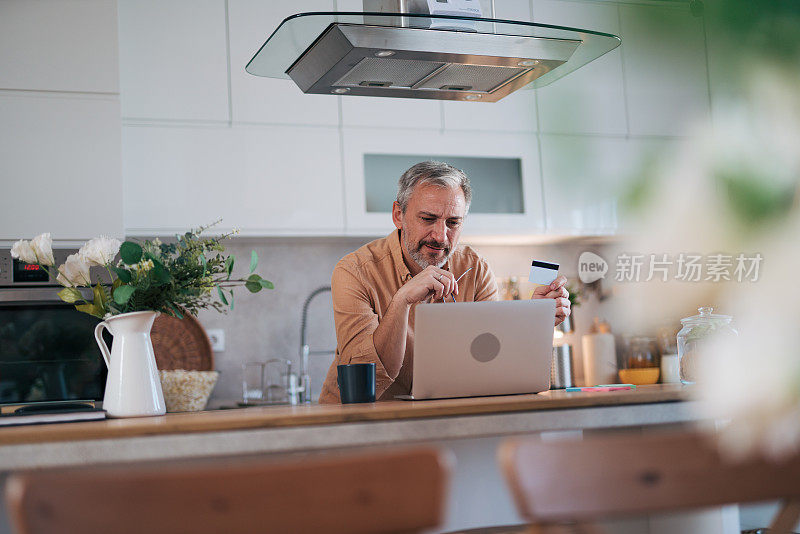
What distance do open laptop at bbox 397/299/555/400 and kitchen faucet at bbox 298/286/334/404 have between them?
157cm

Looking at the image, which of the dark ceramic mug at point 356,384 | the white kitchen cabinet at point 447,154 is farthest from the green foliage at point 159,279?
the white kitchen cabinet at point 447,154

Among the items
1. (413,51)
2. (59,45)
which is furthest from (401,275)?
(59,45)

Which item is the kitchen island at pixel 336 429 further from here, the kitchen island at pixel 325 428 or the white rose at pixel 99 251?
the white rose at pixel 99 251

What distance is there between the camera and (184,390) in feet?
9.31

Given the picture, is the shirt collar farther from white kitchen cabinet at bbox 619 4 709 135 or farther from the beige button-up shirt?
white kitchen cabinet at bbox 619 4 709 135

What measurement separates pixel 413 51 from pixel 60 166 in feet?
→ 5.58

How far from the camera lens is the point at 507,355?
182cm

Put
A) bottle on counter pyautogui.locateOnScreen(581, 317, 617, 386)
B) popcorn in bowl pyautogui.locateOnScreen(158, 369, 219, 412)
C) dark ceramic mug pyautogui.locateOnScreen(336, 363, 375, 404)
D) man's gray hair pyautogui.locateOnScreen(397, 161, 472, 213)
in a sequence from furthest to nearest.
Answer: bottle on counter pyautogui.locateOnScreen(581, 317, 617, 386), popcorn in bowl pyautogui.locateOnScreen(158, 369, 219, 412), man's gray hair pyautogui.locateOnScreen(397, 161, 472, 213), dark ceramic mug pyautogui.locateOnScreen(336, 363, 375, 404)

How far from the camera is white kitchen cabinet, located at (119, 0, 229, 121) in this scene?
3.22 meters

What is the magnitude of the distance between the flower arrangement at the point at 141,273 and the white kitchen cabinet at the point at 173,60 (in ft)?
5.10

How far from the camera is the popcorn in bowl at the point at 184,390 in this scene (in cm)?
283

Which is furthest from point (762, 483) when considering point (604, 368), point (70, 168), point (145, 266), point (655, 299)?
point (604, 368)

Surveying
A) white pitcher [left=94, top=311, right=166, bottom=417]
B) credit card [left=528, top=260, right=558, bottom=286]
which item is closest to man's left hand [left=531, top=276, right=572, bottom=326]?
credit card [left=528, top=260, right=558, bottom=286]

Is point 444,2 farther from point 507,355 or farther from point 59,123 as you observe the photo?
point 59,123
